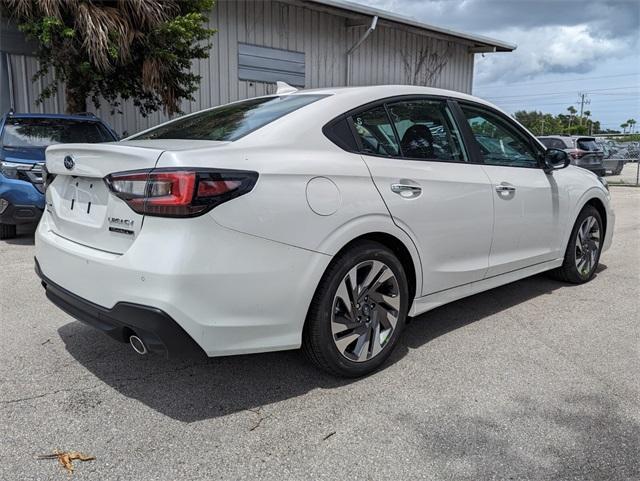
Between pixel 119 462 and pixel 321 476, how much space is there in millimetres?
843

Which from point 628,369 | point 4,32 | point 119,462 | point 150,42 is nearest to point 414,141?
point 628,369

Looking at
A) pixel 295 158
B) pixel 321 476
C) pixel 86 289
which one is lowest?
pixel 321 476

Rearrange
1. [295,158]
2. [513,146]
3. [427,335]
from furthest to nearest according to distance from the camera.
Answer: [513,146] → [427,335] → [295,158]

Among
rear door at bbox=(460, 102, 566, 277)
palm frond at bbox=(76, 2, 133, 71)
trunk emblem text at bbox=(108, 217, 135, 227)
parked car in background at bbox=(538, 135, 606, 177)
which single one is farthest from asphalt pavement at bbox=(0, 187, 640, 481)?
parked car in background at bbox=(538, 135, 606, 177)

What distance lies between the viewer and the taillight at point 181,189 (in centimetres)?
237

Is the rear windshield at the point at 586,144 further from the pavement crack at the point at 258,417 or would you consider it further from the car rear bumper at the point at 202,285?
the pavement crack at the point at 258,417

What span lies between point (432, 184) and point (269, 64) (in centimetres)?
1018

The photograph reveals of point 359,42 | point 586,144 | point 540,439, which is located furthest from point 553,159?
point 586,144

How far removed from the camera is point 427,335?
380 centimetres

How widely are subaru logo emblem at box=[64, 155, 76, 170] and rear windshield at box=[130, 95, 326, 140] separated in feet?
1.93

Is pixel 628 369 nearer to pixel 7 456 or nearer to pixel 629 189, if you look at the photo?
pixel 7 456

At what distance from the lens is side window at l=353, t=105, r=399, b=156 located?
311cm

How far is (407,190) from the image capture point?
3.18 meters

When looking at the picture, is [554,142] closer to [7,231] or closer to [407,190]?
[7,231]
